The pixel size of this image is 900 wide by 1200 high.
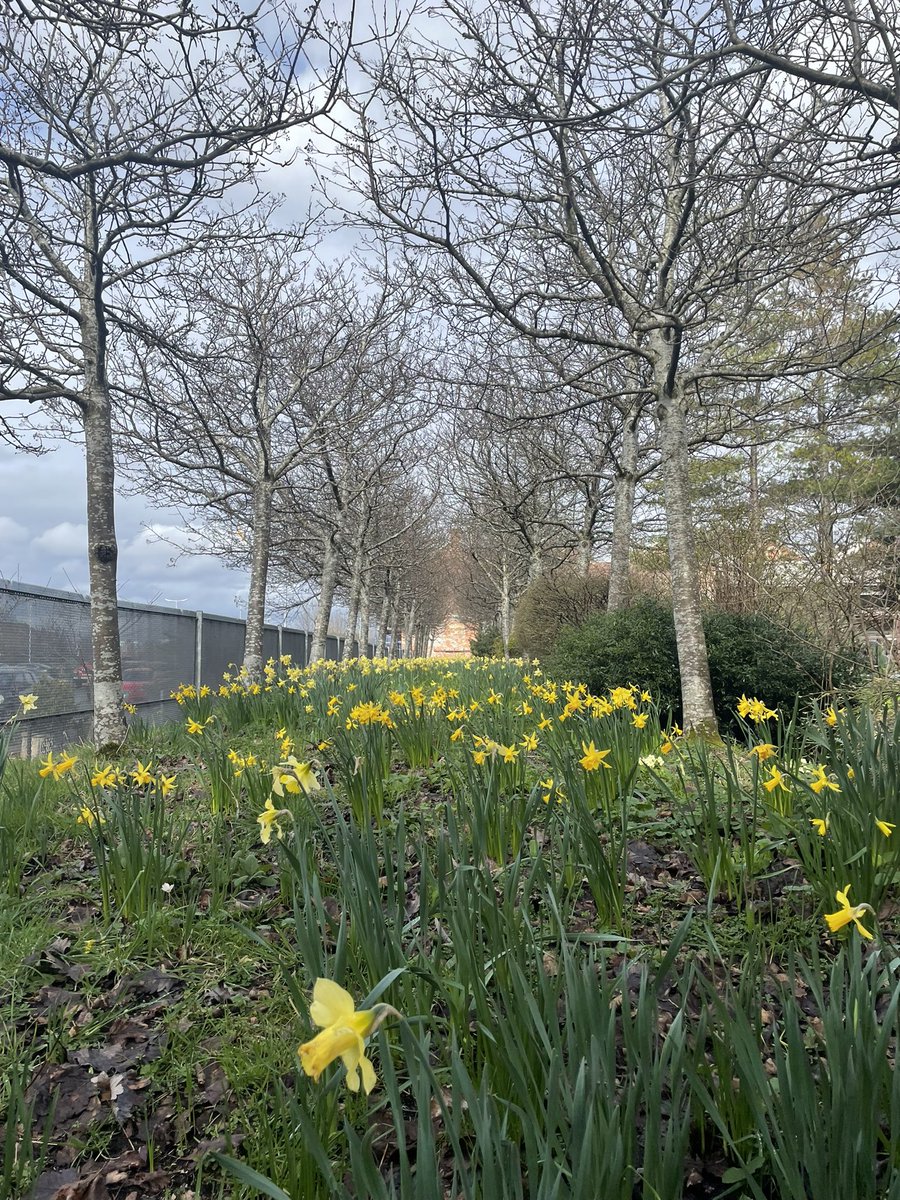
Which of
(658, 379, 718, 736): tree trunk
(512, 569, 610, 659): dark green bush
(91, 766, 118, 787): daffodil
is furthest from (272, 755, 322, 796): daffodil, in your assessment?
(512, 569, 610, 659): dark green bush

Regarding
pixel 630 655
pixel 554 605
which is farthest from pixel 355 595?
pixel 630 655

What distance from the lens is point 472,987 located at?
1.49m

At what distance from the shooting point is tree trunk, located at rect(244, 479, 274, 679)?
945 centimetres

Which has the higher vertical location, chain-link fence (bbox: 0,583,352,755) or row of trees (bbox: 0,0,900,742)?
row of trees (bbox: 0,0,900,742)

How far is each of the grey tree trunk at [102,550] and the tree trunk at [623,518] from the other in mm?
5902

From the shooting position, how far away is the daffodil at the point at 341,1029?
2.80ft

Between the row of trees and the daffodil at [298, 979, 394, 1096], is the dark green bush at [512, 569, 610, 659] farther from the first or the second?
the daffodil at [298, 979, 394, 1096]

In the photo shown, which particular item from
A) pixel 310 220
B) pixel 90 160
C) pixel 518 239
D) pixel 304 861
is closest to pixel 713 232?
pixel 518 239

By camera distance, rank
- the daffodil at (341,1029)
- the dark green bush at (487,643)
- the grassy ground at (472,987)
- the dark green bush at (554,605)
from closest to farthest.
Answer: the daffodil at (341,1029), the grassy ground at (472,987), the dark green bush at (554,605), the dark green bush at (487,643)

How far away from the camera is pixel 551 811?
7.48ft

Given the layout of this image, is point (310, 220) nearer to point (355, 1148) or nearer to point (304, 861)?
point (304, 861)

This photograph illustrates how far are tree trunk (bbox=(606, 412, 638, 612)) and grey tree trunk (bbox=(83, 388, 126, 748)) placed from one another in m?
5.90

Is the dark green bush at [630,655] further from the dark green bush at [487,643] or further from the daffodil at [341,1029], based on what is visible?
the dark green bush at [487,643]

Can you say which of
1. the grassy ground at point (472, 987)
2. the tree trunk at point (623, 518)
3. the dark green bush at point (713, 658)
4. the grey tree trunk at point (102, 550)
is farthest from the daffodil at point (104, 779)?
the tree trunk at point (623, 518)
